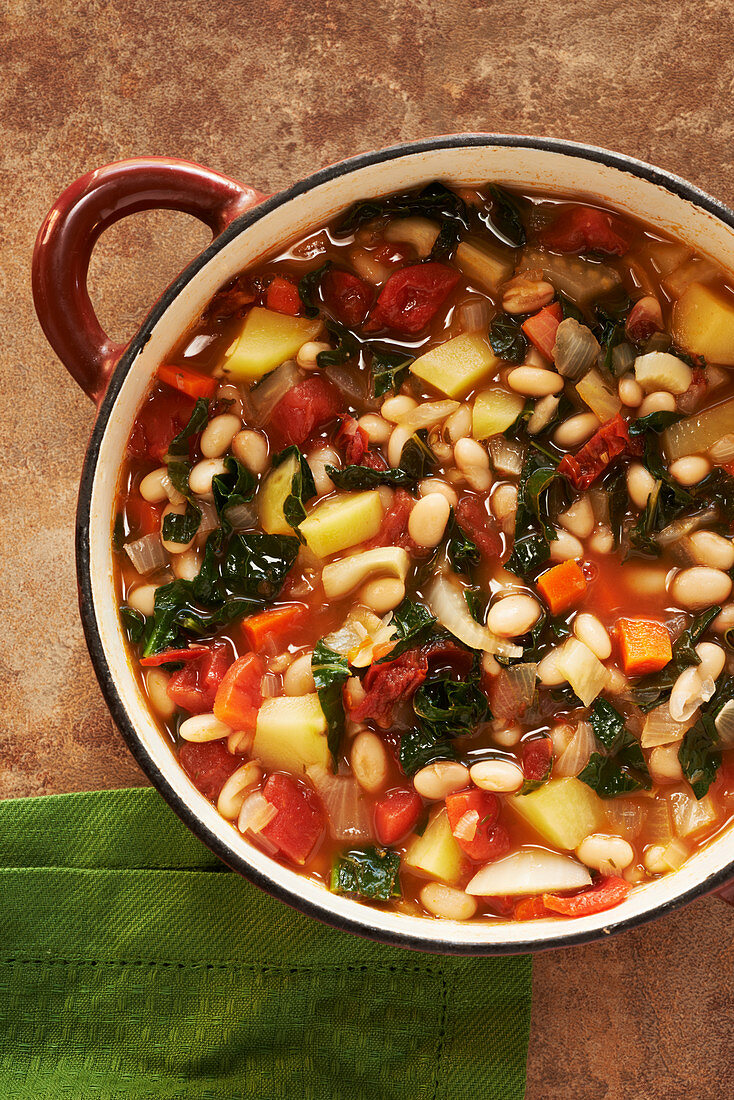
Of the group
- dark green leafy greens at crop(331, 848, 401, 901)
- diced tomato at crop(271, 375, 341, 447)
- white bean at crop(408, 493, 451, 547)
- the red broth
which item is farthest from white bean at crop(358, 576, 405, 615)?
dark green leafy greens at crop(331, 848, 401, 901)

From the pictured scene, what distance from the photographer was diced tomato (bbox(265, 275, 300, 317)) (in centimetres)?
252

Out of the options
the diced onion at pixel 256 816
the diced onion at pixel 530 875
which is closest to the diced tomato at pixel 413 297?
the diced onion at pixel 256 816

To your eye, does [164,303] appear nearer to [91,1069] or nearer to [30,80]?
[30,80]

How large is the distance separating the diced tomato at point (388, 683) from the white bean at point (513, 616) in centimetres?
22

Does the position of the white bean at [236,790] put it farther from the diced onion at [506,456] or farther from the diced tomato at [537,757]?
the diced onion at [506,456]

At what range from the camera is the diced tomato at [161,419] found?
2.54m

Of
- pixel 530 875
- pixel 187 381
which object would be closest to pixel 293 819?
pixel 530 875

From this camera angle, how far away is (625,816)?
8.15 ft

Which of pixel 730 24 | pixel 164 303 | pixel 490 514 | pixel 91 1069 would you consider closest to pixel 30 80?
pixel 164 303

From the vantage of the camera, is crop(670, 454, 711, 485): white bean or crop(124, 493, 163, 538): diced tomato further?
crop(124, 493, 163, 538): diced tomato

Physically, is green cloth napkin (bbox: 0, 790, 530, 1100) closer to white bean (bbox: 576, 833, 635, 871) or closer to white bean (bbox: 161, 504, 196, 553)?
white bean (bbox: 576, 833, 635, 871)

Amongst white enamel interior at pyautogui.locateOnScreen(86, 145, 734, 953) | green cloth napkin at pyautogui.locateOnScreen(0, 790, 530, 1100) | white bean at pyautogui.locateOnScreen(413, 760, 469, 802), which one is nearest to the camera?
white enamel interior at pyautogui.locateOnScreen(86, 145, 734, 953)

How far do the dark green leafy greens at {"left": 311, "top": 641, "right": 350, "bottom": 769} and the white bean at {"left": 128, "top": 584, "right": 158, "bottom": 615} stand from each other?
481mm

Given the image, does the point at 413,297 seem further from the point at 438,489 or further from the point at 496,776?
the point at 496,776
